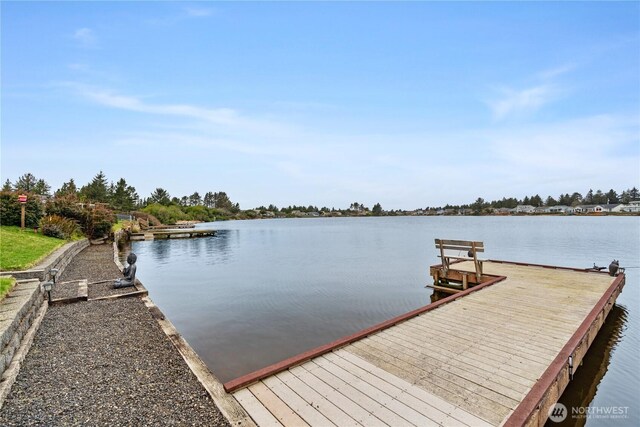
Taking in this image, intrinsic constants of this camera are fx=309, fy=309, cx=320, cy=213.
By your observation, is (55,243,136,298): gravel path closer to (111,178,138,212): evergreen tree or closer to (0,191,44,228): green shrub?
(0,191,44,228): green shrub

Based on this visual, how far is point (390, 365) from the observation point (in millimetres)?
4164

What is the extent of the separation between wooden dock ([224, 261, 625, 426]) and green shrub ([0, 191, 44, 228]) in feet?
67.6

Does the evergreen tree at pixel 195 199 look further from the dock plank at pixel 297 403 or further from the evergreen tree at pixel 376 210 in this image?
the dock plank at pixel 297 403

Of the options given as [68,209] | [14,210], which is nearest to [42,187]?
[68,209]

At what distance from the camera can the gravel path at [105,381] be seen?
3.32 metres

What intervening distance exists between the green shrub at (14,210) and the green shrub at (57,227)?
517 millimetres

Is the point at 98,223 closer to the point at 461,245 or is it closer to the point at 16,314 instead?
the point at 16,314

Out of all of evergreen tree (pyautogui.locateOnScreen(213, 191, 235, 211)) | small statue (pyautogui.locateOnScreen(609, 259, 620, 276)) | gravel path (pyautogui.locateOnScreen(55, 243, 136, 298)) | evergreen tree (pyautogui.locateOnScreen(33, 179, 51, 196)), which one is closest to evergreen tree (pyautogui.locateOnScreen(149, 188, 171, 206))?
evergreen tree (pyautogui.locateOnScreen(33, 179, 51, 196))

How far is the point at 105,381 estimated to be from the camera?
4121 mm

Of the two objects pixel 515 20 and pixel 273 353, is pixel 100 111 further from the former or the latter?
pixel 515 20

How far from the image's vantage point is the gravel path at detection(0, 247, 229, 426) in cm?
332

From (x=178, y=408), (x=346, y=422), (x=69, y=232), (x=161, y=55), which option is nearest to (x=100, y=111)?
(x=161, y=55)

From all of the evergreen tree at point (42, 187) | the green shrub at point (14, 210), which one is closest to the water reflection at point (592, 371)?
the green shrub at point (14, 210)

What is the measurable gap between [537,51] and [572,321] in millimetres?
19140
